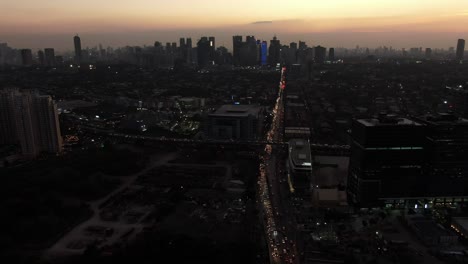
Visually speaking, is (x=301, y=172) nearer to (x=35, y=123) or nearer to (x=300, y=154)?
(x=300, y=154)

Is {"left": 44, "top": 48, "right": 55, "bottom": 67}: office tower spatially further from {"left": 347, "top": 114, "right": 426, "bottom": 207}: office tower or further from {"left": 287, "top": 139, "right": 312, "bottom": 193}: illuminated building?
{"left": 347, "top": 114, "right": 426, "bottom": 207}: office tower

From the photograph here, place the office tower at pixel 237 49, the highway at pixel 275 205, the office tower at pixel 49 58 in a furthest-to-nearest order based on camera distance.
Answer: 1. the office tower at pixel 237 49
2. the office tower at pixel 49 58
3. the highway at pixel 275 205

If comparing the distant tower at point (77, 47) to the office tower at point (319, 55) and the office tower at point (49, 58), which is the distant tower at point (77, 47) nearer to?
the office tower at point (49, 58)

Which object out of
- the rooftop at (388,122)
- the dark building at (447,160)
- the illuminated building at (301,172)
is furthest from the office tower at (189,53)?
the dark building at (447,160)

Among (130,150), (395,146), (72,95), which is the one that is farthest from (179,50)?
(395,146)

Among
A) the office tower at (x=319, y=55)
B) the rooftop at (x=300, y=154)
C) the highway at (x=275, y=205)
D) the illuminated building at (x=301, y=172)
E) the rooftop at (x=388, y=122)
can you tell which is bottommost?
the highway at (x=275, y=205)

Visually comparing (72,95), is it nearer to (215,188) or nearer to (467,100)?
(215,188)

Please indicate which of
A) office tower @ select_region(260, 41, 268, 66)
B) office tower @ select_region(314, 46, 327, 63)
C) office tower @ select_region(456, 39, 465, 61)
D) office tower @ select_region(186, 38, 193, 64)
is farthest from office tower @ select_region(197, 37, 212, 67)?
office tower @ select_region(456, 39, 465, 61)
